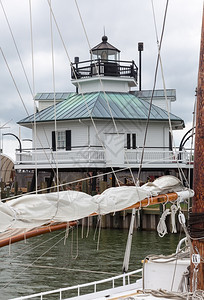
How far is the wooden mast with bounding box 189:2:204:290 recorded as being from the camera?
8.39m

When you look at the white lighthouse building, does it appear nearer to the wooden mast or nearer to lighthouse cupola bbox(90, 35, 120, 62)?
lighthouse cupola bbox(90, 35, 120, 62)

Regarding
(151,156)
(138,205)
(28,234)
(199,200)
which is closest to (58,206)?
(138,205)

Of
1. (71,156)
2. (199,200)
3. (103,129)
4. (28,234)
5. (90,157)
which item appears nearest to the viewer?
(199,200)

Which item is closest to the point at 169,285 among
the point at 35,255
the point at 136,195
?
the point at 136,195

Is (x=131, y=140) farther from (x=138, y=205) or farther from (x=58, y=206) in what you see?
(x=58, y=206)

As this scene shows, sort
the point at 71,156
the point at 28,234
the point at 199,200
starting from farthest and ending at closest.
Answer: the point at 71,156 → the point at 28,234 → the point at 199,200

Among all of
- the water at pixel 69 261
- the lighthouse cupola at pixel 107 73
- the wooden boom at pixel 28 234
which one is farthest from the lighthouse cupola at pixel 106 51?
the wooden boom at pixel 28 234

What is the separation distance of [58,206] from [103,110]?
29.1m

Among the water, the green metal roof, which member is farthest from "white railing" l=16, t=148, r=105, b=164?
the water

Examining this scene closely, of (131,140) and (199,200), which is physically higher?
(131,140)

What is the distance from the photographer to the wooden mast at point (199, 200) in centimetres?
839

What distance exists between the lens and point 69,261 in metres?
23.3

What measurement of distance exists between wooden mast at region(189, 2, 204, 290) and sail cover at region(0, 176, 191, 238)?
1.69 metres

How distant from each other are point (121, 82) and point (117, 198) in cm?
3266
